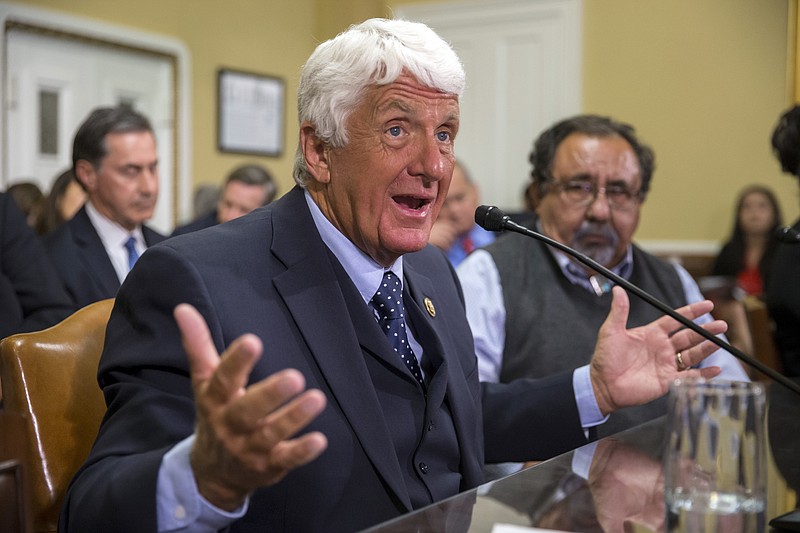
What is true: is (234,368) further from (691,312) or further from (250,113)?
(250,113)

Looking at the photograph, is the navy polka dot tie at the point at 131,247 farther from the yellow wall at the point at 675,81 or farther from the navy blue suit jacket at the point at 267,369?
the yellow wall at the point at 675,81

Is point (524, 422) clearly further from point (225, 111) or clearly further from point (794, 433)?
point (225, 111)

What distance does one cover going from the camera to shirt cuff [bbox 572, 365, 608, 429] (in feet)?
4.94

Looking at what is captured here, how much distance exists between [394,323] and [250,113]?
5.02 metres

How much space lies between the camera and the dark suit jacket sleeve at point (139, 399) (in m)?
0.98

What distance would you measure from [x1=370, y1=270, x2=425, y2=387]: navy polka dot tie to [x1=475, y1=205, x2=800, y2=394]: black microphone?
18cm

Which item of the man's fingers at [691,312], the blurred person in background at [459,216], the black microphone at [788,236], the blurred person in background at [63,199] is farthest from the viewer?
the blurred person in background at [459,216]

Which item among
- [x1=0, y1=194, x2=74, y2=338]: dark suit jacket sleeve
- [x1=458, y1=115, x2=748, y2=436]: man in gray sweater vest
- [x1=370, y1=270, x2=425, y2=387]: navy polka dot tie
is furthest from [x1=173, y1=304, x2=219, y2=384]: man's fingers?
[x1=0, y1=194, x2=74, y2=338]: dark suit jacket sleeve

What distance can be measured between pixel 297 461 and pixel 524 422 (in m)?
0.83

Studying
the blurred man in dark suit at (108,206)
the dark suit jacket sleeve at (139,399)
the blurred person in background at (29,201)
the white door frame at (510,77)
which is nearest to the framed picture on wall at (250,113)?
the white door frame at (510,77)

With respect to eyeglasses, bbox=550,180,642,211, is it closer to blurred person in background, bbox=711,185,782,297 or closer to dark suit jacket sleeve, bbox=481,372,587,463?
dark suit jacket sleeve, bbox=481,372,587,463

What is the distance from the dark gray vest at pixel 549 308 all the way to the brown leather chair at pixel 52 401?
106 cm

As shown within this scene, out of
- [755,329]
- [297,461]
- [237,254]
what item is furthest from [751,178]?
[297,461]

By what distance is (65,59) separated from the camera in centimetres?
512
